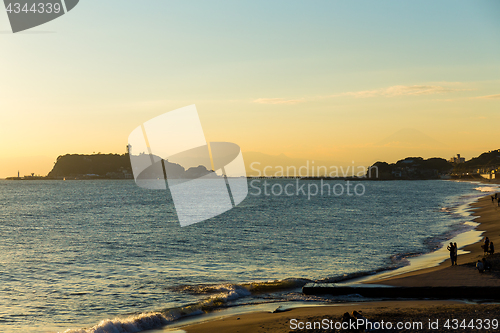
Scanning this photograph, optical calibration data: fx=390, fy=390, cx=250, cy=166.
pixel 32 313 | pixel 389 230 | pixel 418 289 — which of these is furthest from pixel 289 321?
pixel 389 230

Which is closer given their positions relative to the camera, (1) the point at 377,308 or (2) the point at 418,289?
(1) the point at 377,308

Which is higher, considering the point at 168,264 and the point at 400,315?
the point at 400,315

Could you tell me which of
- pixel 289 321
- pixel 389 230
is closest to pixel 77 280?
pixel 289 321

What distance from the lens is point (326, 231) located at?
45500mm

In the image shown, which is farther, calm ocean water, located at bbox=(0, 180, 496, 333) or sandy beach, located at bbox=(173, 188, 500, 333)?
calm ocean water, located at bbox=(0, 180, 496, 333)

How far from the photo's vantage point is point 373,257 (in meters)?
29.8

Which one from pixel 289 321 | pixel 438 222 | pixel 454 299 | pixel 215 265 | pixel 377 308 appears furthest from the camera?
pixel 438 222

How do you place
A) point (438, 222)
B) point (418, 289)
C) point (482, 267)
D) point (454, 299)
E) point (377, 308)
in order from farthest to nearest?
point (438, 222), point (482, 267), point (418, 289), point (454, 299), point (377, 308)

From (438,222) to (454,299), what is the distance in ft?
127

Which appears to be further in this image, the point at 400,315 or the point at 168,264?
the point at 168,264

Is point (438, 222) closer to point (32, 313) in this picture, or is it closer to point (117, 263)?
point (117, 263)

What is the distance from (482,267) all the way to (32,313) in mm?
21656

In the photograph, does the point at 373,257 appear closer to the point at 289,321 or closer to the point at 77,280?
the point at 289,321

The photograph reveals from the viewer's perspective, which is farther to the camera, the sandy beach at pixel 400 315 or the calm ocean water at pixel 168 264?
the calm ocean water at pixel 168 264
